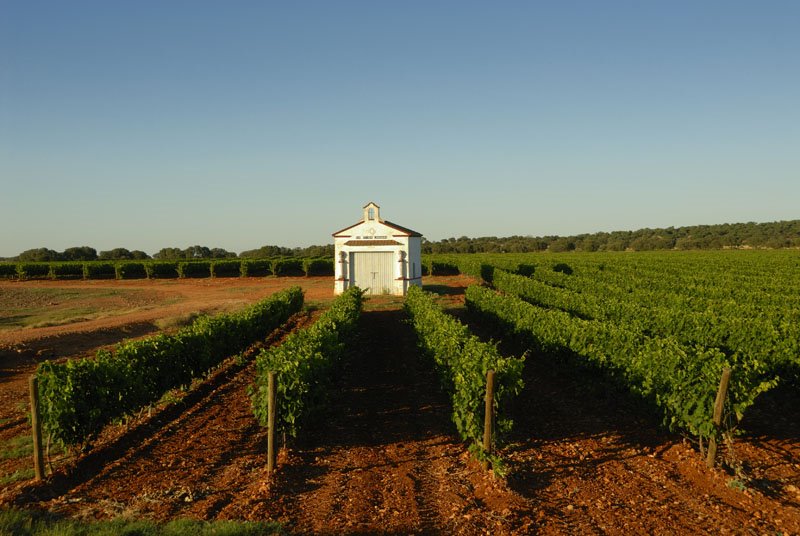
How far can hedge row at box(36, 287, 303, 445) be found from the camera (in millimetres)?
7734

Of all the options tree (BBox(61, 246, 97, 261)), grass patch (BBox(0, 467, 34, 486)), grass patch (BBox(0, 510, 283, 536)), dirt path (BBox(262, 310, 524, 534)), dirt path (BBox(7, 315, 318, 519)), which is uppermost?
tree (BBox(61, 246, 97, 261))

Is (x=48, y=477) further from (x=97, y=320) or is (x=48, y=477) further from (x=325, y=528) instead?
(x=97, y=320)

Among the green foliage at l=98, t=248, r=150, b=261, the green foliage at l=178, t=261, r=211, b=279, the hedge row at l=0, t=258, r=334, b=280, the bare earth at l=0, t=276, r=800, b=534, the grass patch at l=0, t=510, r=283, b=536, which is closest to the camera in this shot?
the grass patch at l=0, t=510, r=283, b=536

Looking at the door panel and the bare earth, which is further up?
the door panel

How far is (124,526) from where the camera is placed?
572 centimetres

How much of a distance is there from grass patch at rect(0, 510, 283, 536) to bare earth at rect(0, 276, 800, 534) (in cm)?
33

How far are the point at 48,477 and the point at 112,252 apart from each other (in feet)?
255

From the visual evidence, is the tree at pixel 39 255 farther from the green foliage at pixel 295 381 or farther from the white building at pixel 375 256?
the green foliage at pixel 295 381

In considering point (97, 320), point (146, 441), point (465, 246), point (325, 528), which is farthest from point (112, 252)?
point (325, 528)

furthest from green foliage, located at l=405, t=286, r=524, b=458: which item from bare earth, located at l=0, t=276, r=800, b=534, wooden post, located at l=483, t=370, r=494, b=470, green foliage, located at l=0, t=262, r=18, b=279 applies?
green foliage, located at l=0, t=262, r=18, b=279

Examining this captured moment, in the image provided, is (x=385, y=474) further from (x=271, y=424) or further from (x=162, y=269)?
(x=162, y=269)

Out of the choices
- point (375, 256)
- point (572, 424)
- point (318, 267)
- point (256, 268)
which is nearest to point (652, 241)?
point (318, 267)

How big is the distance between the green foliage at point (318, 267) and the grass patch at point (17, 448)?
43.6m

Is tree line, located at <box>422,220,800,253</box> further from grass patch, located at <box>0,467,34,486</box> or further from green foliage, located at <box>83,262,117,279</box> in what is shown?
grass patch, located at <box>0,467,34,486</box>
